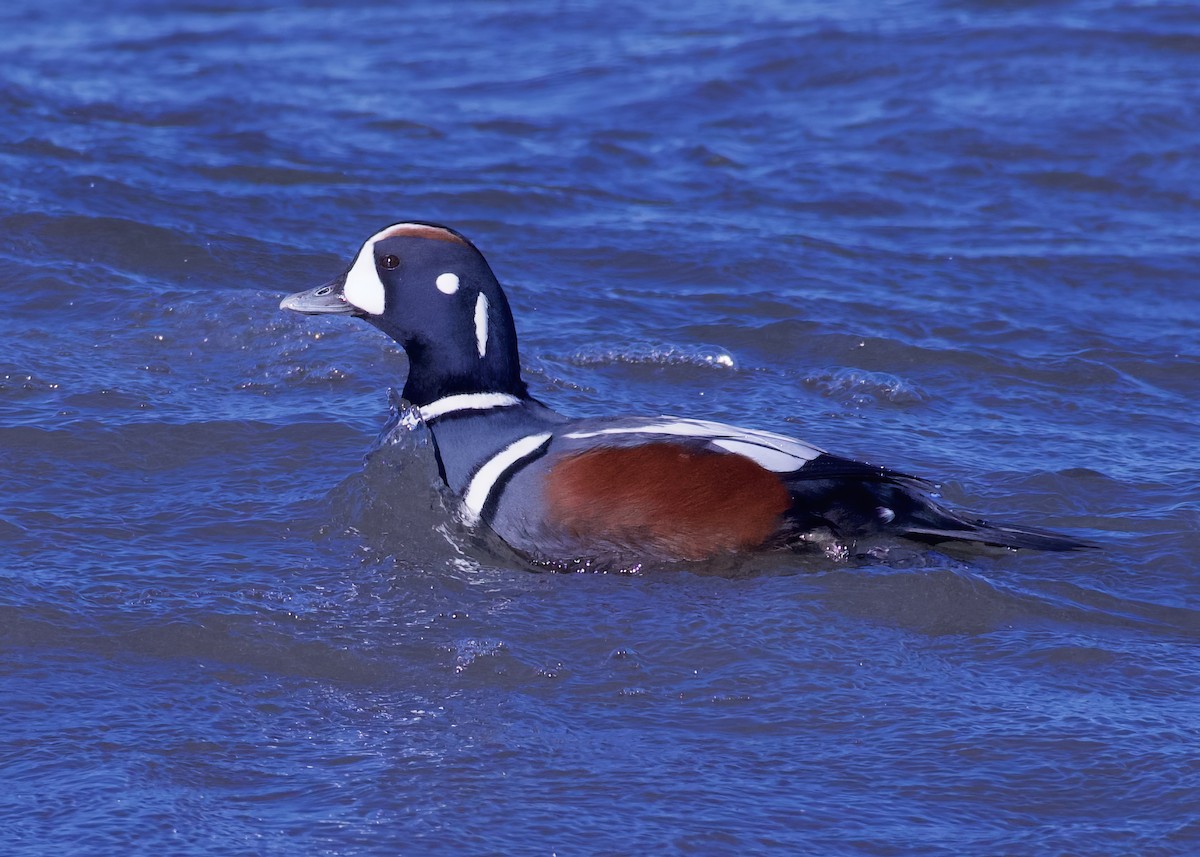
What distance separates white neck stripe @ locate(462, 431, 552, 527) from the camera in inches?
223

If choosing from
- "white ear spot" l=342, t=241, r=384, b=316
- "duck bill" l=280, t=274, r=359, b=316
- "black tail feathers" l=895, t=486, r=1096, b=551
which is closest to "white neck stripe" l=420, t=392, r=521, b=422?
"white ear spot" l=342, t=241, r=384, b=316

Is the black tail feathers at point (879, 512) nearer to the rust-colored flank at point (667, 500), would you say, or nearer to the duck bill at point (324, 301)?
the rust-colored flank at point (667, 500)

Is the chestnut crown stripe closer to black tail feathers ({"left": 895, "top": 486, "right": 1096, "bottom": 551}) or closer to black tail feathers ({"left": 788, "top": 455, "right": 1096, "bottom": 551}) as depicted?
black tail feathers ({"left": 788, "top": 455, "right": 1096, "bottom": 551})

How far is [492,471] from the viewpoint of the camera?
18.7 feet

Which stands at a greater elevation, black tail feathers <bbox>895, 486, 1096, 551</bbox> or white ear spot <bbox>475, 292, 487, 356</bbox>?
white ear spot <bbox>475, 292, 487, 356</bbox>

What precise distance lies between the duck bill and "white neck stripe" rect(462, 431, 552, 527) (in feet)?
3.04

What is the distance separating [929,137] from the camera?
11516 mm

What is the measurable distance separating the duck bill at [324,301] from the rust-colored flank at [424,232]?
0.31 m

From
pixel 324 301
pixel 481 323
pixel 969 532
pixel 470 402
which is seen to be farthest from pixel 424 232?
pixel 969 532

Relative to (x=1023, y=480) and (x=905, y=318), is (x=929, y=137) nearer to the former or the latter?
(x=905, y=318)

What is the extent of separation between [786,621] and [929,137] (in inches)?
281

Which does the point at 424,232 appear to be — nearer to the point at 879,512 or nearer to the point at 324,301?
the point at 324,301

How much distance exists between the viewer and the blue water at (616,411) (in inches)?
163

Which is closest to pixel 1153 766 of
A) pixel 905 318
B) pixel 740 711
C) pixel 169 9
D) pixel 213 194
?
pixel 740 711
